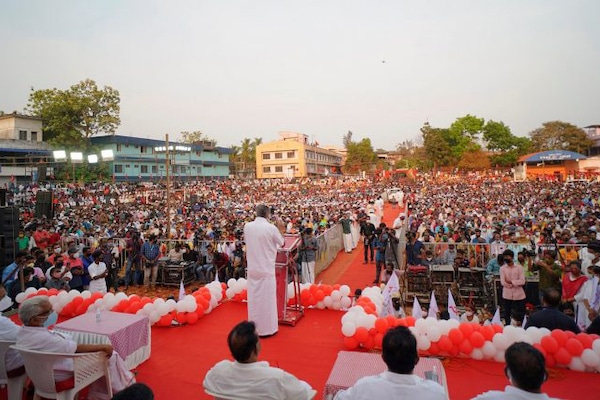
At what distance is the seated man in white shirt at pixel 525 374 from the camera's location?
199cm

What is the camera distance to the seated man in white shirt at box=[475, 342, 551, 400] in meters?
1.99

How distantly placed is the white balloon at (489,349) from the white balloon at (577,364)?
2.37 feet

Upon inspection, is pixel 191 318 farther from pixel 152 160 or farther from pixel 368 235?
pixel 152 160

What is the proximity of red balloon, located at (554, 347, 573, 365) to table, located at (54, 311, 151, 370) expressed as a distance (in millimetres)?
4507

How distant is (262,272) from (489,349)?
109 inches

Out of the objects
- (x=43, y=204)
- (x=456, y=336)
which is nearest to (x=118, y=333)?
(x=456, y=336)

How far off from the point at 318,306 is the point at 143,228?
12284mm

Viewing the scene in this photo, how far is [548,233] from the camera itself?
948cm

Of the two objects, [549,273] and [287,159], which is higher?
[287,159]

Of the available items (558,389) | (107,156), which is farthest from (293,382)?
(107,156)

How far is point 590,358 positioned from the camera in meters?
3.83

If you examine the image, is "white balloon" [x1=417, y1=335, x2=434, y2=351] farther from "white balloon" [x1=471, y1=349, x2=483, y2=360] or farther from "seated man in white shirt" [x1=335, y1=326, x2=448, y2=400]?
"seated man in white shirt" [x1=335, y1=326, x2=448, y2=400]

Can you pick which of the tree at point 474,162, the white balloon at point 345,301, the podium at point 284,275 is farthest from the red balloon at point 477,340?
the tree at point 474,162

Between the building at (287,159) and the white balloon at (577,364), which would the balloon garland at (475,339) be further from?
the building at (287,159)
